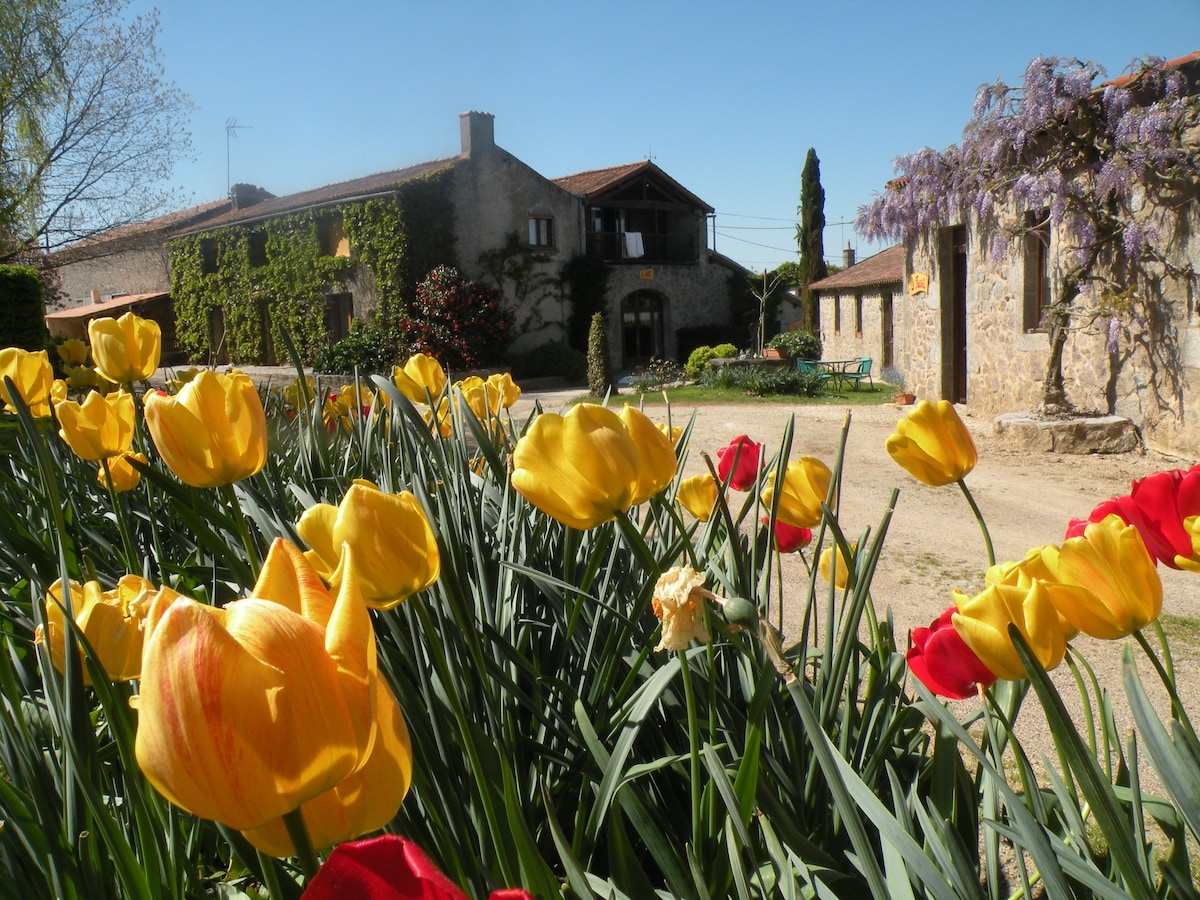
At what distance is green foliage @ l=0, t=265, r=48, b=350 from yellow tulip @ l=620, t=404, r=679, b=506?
1156 centimetres

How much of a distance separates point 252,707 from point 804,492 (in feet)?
3.04

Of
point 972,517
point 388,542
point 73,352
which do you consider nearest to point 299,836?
point 388,542

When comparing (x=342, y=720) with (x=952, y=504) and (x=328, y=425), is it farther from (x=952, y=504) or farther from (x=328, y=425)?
(x=952, y=504)

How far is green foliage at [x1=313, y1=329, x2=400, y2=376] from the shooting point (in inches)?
674

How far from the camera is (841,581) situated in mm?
1375

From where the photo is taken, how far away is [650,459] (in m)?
0.94

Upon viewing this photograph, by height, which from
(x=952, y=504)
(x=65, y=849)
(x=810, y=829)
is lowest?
(x=952, y=504)

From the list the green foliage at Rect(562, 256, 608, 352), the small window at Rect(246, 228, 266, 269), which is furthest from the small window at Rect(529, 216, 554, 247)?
the small window at Rect(246, 228, 266, 269)

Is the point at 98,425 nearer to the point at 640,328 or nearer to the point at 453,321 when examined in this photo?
the point at 453,321

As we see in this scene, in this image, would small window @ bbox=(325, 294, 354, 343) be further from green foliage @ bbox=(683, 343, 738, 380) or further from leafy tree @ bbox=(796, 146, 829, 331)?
leafy tree @ bbox=(796, 146, 829, 331)

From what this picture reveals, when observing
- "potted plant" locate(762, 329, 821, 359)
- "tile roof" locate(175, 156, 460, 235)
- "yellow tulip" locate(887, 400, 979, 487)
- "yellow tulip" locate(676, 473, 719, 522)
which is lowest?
"yellow tulip" locate(676, 473, 719, 522)

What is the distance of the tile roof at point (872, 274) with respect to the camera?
703 inches

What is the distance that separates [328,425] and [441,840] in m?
A: 2.22

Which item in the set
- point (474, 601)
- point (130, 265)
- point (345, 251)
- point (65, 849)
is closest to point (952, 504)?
point (474, 601)
